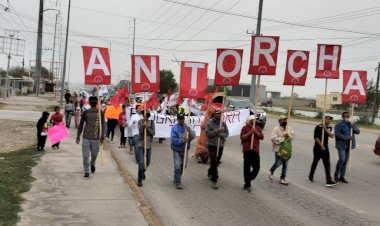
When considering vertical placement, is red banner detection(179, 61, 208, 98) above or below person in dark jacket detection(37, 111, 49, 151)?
above

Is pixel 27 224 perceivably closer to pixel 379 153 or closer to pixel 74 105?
pixel 379 153

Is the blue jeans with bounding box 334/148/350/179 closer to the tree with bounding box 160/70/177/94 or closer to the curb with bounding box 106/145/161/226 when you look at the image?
A: the curb with bounding box 106/145/161/226

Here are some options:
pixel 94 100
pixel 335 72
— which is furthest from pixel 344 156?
pixel 94 100

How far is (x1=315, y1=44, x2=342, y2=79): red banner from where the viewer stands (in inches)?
473

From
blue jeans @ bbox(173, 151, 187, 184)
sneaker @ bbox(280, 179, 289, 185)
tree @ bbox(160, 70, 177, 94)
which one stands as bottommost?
sneaker @ bbox(280, 179, 289, 185)

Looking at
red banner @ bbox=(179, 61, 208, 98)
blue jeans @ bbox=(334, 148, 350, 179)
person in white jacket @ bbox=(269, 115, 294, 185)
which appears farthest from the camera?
blue jeans @ bbox=(334, 148, 350, 179)

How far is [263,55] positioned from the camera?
35.3ft

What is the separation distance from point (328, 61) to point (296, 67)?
1.07m

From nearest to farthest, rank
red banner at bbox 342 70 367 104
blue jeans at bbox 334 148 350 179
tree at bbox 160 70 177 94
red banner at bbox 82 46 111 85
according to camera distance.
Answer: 1. blue jeans at bbox 334 148 350 179
2. red banner at bbox 82 46 111 85
3. red banner at bbox 342 70 367 104
4. tree at bbox 160 70 177 94

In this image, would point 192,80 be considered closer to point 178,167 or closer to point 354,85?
point 178,167

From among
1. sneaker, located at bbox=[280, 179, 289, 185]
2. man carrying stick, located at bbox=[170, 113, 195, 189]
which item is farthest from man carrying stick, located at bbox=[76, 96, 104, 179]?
sneaker, located at bbox=[280, 179, 289, 185]

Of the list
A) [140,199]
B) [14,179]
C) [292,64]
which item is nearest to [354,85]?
[292,64]

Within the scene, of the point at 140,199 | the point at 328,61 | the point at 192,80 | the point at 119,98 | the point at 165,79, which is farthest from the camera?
the point at 165,79

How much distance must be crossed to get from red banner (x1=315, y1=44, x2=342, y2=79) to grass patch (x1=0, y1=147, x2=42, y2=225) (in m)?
7.25
